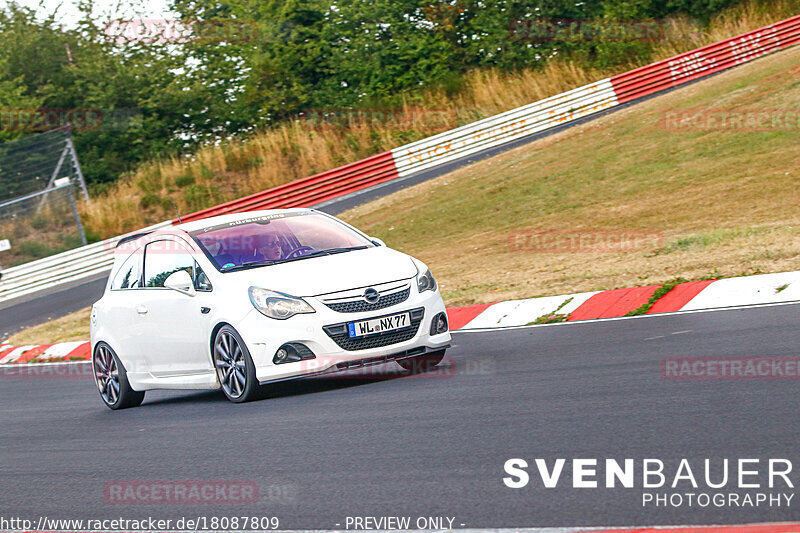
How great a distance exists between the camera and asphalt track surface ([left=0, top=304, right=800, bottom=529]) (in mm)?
4973

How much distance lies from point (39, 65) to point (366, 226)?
21.6 m

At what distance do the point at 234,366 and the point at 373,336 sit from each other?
1.17 m

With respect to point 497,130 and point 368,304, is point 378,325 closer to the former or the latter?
point 368,304

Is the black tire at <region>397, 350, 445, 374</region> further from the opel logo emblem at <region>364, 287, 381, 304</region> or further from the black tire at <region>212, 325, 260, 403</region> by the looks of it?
→ the black tire at <region>212, 325, 260, 403</region>

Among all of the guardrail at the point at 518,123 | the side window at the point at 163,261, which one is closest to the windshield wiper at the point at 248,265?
the side window at the point at 163,261

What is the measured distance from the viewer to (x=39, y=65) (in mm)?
40344

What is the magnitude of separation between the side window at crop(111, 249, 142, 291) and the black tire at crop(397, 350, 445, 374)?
8.46 feet

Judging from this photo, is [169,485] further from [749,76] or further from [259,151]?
[259,151]

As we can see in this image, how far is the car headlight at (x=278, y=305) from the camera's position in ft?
27.5

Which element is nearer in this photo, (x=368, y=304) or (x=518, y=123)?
(x=368, y=304)

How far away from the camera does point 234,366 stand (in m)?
8.67

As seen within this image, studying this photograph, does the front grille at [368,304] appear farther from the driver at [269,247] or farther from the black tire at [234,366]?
the driver at [269,247]

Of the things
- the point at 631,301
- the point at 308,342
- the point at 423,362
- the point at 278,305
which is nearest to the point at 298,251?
the point at 278,305

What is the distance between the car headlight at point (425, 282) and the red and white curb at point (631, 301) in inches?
99.0
